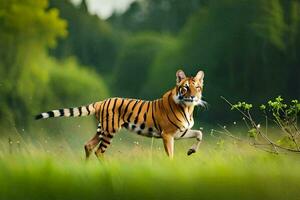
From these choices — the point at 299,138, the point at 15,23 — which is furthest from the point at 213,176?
the point at 15,23

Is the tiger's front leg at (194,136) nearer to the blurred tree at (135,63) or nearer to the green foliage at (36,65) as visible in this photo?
the blurred tree at (135,63)

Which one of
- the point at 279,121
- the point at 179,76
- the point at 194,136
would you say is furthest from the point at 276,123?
the point at 179,76

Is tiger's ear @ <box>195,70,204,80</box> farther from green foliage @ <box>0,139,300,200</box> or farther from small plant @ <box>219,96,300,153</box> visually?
green foliage @ <box>0,139,300,200</box>

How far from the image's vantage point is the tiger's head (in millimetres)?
4309

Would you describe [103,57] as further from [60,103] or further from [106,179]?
[106,179]

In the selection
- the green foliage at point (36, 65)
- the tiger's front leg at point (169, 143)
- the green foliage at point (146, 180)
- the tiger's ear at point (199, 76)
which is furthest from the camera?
the green foliage at point (36, 65)

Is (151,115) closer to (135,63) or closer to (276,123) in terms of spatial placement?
(135,63)

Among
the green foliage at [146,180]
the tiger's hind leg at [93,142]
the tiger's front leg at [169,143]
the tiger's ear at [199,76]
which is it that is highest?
the tiger's ear at [199,76]

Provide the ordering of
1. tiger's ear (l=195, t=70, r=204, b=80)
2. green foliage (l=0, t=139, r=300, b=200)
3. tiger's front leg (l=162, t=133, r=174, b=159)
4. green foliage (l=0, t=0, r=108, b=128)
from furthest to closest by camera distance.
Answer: green foliage (l=0, t=0, r=108, b=128) → tiger's ear (l=195, t=70, r=204, b=80) → tiger's front leg (l=162, t=133, r=174, b=159) → green foliage (l=0, t=139, r=300, b=200)

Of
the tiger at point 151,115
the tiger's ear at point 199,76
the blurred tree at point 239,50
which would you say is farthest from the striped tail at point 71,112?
the tiger's ear at point 199,76

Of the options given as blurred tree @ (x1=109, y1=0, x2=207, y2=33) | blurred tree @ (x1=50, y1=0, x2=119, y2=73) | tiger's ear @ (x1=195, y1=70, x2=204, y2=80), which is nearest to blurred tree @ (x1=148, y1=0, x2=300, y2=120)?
blurred tree @ (x1=109, y1=0, x2=207, y2=33)

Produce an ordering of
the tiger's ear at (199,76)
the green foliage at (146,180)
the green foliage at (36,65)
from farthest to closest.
A: the green foliage at (36,65) → the tiger's ear at (199,76) → the green foliage at (146,180)

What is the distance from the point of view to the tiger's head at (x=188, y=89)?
431cm

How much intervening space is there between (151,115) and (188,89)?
25cm
